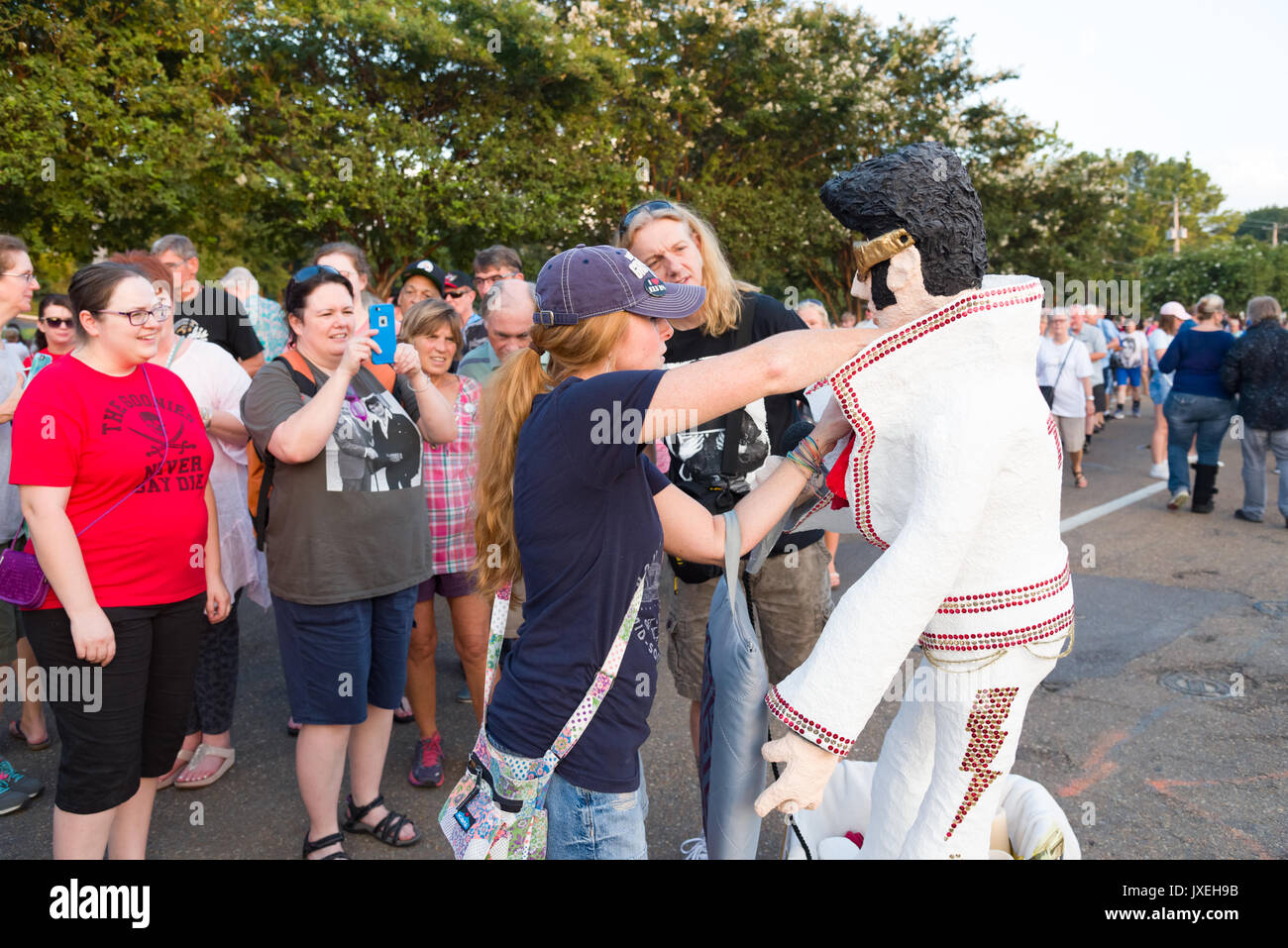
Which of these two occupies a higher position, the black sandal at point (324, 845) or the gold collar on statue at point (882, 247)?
the gold collar on statue at point (882, 247)

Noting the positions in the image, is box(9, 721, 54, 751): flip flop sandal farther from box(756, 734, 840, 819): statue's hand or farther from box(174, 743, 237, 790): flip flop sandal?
box(756, 734, 840, 819): statue's hand

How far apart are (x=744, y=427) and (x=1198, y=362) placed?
6664mm

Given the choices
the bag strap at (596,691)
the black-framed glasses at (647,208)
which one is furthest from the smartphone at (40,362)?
the bag strap at (596,691)

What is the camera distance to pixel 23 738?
3.91 meters

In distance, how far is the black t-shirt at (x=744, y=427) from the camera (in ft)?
9.01

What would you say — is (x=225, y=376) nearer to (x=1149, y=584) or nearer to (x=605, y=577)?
(x=605, y=577)

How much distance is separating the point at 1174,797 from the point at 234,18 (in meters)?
13.8

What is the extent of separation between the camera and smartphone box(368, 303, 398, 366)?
288 centimetres

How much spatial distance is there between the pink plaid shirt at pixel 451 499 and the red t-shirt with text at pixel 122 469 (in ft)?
3.52

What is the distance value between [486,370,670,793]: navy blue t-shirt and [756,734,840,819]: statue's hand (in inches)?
12.8

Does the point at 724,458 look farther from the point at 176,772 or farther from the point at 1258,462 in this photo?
the point at 1258,462

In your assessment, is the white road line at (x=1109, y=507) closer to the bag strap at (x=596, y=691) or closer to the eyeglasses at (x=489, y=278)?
the eyeglasses at (x=489, y=278)

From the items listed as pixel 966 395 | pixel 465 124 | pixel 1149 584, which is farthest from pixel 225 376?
pixel 465 124

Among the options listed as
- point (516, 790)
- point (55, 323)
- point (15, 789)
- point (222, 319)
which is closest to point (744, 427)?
point (516, 790)
